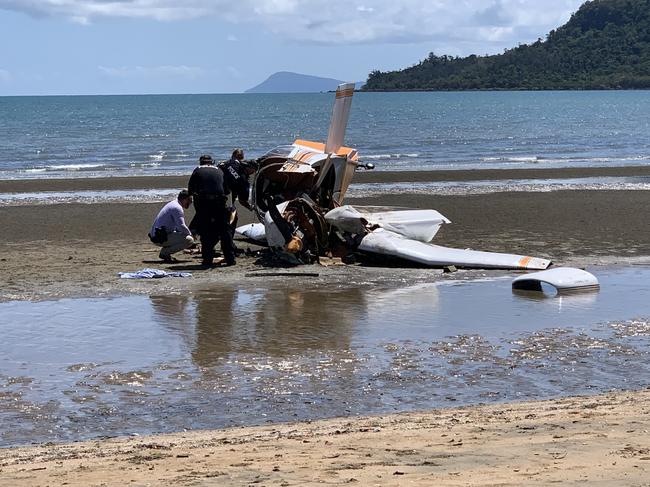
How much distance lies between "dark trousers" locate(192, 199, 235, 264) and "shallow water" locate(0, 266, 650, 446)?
5.45ft

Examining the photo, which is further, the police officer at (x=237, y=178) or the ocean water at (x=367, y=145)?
the ocean water at (x=367, y=145)

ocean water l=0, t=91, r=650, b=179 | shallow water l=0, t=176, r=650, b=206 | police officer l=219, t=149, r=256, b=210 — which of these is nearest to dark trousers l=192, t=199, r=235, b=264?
police officer l=219, t=149, r=256, b=210

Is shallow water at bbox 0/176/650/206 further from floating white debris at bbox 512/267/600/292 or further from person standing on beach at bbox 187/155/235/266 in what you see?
floating white debris at bbox 512/267/600/292

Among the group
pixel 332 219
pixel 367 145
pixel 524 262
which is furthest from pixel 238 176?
pixel 367 145

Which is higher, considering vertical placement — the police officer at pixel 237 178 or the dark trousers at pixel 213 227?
the police officer at pixel 237 178

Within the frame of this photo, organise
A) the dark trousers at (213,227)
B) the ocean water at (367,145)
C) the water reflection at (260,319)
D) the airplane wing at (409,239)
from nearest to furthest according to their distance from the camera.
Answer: the water reflection at (260,319) → the airplane wing at (409,239) → the dark trousers at (213,227) → the ocean water at (367,145)

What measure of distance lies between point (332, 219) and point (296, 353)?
18.5ft

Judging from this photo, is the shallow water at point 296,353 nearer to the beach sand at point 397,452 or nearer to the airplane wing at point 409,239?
the beach sand at point 397,452

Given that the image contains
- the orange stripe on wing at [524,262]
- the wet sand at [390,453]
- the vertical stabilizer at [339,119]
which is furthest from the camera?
the vertical stabilizer at [339,119]

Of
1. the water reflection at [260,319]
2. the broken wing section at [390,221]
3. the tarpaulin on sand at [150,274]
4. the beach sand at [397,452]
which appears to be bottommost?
the tarpaulin on sand at [150,274]

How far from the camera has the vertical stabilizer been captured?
629 inches

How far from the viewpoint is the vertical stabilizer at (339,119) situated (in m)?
16.0

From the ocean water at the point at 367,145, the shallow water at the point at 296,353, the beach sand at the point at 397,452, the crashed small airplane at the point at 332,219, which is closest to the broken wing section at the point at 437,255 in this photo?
the crashed small airplane at the point at 332,219

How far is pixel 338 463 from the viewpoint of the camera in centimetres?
552
